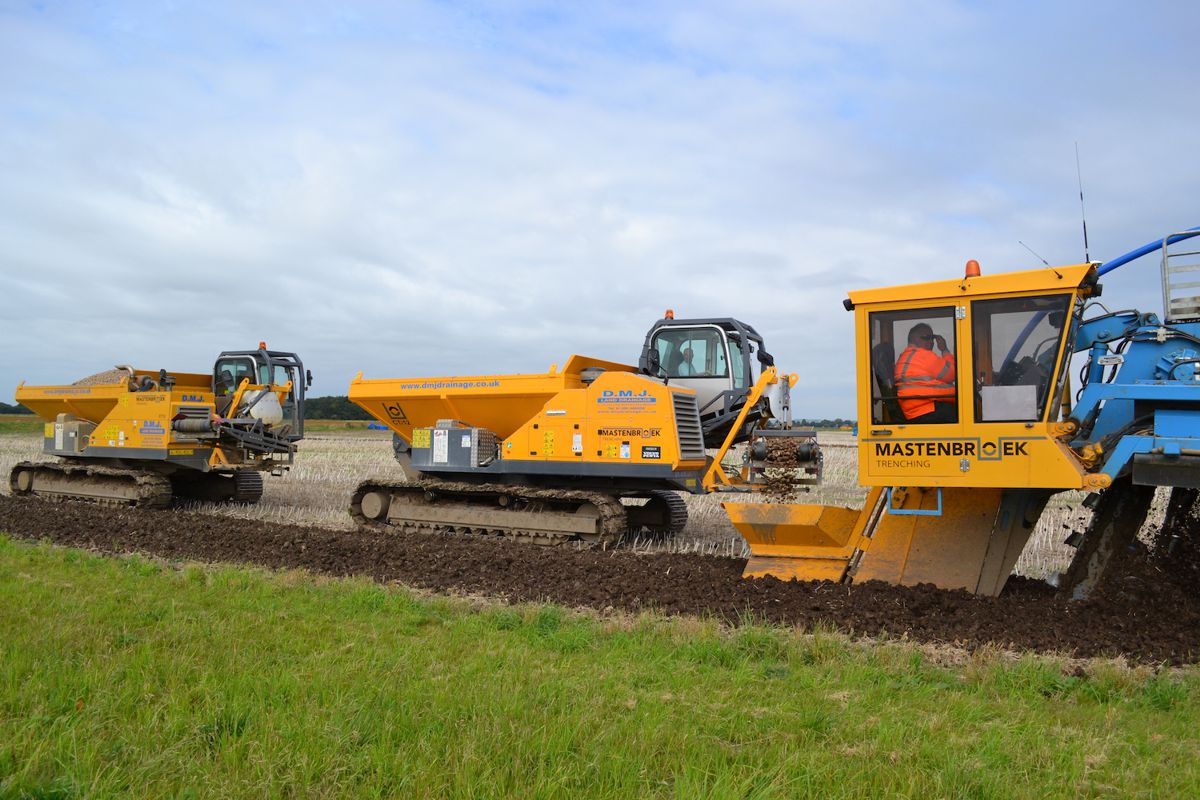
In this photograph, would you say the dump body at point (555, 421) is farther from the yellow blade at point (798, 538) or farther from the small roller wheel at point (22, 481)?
the small roller wheel at point (22, 481)

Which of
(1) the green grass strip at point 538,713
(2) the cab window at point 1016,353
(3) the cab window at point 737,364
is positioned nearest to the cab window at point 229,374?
(3) the cab window at point 737,364

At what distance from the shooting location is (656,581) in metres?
8.81

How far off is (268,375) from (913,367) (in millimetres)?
12952

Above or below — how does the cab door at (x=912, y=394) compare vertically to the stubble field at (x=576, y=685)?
above

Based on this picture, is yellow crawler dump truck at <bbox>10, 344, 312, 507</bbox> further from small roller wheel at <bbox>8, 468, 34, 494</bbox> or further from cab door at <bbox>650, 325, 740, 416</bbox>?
cab door at <bbox>650, 325, 740, 416</bbox>

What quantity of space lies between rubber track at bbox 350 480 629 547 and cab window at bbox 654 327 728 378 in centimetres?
209

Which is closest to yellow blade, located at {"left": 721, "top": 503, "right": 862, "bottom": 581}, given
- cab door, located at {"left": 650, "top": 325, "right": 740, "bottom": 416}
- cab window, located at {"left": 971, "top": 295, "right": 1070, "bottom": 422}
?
cab window, located at {"left": 971, "top": 295, "right": 1070, "bottom": 422}

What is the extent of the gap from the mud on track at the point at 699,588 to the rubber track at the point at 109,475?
3014 millimetres

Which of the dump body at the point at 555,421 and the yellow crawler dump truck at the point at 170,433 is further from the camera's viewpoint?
the yellow crawler dump truck at the point at 170,433

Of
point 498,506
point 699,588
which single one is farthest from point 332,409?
point 699,588

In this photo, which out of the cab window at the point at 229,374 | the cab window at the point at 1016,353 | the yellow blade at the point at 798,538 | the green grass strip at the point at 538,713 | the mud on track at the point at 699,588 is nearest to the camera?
the green grass strip at the point at 538,713

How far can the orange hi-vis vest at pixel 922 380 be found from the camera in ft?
24.6

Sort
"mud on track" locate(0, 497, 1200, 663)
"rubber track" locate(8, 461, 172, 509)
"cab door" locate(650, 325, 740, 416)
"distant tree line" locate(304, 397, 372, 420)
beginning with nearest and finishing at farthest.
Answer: "mud on track" locate(0, 497, 1200, 663), "cab door" locate(650, 325, 740, 416), "rubber track" locate(8, 461, 172, 509), "distant tree line" locate(304, 397, 372, 420)

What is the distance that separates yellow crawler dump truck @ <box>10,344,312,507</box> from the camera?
53.7ft
